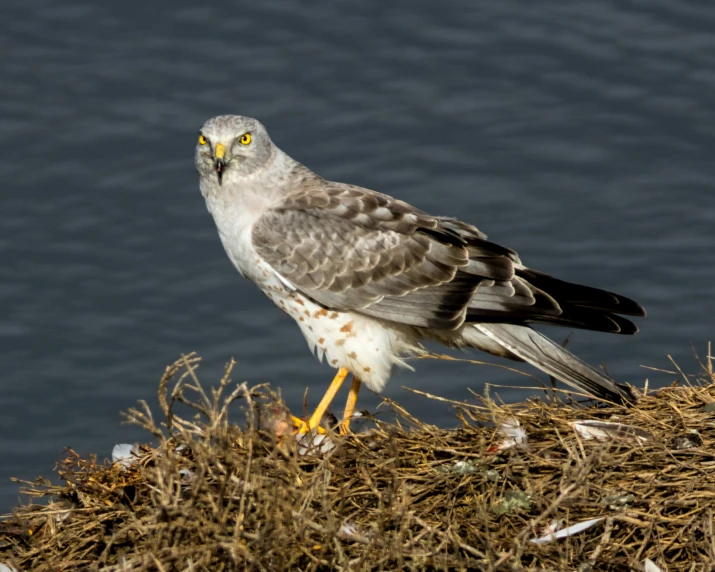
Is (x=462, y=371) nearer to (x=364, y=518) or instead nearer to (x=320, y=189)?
(x=320, y=189)

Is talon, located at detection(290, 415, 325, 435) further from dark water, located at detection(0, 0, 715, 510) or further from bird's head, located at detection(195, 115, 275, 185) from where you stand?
dark water, located at detection(0, 0, 715, 510)

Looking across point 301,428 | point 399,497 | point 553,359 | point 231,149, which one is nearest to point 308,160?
point 231,149

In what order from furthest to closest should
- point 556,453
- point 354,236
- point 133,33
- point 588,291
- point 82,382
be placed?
point 133,33, point 82,382, point 354,236, point 588,291, point 556,453

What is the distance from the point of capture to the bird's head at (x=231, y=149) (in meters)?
6.66

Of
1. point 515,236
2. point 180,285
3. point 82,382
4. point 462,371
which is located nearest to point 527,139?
point 515,236

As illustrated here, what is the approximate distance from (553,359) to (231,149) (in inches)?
77.7

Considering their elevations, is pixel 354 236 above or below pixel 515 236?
above

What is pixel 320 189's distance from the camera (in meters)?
6.75

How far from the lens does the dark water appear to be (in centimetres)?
916

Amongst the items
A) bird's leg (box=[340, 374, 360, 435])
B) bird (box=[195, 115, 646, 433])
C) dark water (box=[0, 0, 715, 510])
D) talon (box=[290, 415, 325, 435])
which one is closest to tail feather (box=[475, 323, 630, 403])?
bird (box=[195, 115, 646, 433])

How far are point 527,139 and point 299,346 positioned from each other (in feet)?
9.03

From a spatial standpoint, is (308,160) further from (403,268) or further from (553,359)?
(553,359)

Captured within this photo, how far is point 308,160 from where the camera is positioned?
33.6 feet

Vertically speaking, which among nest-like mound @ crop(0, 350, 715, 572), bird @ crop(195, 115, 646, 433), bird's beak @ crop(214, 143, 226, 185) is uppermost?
bird's beak @ crop(214, 143, 226, 185)
